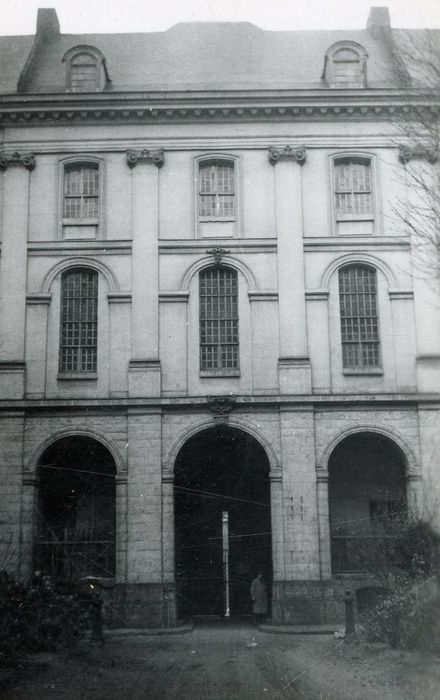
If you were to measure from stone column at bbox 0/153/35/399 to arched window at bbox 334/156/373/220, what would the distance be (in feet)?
29.6

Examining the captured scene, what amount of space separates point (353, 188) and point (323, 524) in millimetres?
9823

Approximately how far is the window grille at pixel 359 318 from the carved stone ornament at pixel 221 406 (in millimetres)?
3418

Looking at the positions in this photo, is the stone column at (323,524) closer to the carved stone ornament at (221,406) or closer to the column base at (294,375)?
the column base at (294,375)

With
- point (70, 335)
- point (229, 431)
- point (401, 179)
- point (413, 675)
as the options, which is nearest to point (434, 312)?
point (401, 179)

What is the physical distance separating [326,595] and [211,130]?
13636 millimetres

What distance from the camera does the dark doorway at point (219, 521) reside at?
24250mm

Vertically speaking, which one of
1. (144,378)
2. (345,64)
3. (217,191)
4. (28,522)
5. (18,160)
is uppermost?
(345,64)

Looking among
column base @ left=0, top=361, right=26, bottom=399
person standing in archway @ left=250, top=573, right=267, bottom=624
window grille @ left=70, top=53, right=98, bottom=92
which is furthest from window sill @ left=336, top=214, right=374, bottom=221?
person standing in archway @ left=250, top=573, right=267, bottom=624

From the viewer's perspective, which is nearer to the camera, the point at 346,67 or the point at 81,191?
the point at 81,191

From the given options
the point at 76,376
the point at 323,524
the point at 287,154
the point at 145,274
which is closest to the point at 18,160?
the point at 145,274

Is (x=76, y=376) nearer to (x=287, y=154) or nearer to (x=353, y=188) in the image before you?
(x=287, y=154)

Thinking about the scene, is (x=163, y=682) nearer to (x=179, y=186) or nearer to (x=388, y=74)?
(x=179, y=186)

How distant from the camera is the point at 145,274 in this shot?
77.3 ft

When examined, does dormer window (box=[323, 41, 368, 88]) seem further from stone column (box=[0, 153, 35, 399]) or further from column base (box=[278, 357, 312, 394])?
stone column (box=[0, 153, 35, 399])
